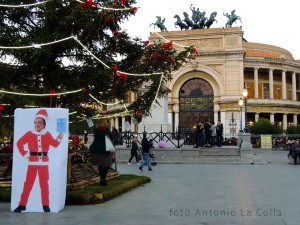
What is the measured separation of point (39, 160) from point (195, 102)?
2208 inches

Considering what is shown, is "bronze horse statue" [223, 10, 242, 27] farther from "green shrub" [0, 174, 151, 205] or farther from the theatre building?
"green shrub" [0, 174, 151, 205]

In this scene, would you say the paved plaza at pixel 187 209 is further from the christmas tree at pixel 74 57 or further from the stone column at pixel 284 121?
the stone column at pixel 284 121

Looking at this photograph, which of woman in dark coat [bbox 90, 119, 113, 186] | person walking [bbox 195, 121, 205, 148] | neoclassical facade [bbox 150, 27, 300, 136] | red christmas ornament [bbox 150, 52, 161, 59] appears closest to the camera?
woman in dark coat [bbox 90, 119, 113, 186]

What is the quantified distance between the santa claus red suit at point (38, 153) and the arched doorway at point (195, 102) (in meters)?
54.9

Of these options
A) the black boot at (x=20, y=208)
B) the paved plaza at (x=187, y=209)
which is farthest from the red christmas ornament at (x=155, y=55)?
the black boot at (x=20, y=208)

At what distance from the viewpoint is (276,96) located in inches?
2847

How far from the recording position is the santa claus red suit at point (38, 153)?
793 centimetres

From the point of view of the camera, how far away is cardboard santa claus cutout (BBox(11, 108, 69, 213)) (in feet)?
26.0

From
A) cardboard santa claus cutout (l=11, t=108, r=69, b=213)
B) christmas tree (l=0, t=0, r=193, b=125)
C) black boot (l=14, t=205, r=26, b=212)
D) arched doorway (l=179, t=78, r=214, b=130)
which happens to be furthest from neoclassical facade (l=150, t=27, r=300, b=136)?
black boot (l=14, t=205, r=26, b=212)

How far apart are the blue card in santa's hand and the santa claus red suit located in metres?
0.09

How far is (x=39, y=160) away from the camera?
8.02 m

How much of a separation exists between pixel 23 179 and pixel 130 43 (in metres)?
6.14

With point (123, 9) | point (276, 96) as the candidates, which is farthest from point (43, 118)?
point (276, 96)

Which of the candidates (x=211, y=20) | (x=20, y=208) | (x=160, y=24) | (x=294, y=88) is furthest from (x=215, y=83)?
(x=20, y=208)
